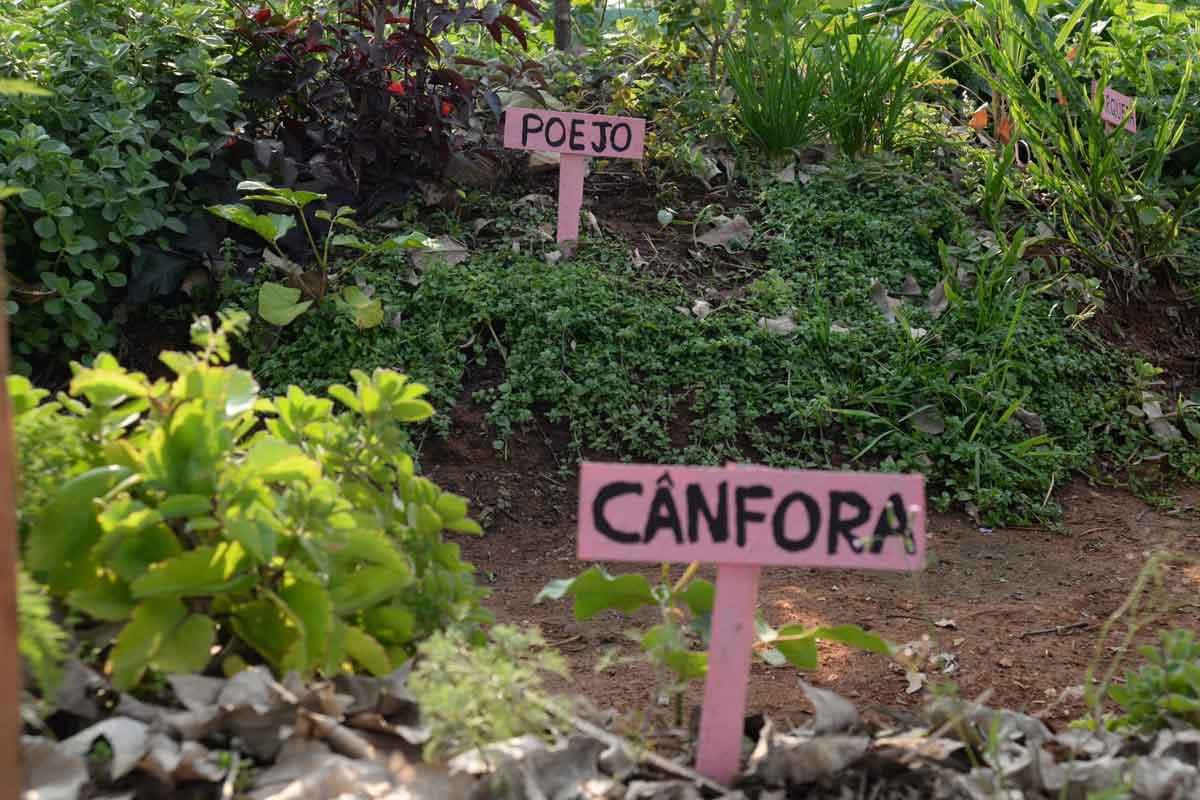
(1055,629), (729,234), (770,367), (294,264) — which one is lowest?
(1055,629)

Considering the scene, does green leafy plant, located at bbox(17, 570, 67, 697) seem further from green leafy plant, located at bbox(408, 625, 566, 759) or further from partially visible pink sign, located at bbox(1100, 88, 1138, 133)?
partially visible pink sign, located at bbox(1100, 88, 1138, 133)

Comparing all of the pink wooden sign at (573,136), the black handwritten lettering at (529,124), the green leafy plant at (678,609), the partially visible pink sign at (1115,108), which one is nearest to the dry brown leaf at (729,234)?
the pink wooden sign at (573,136)

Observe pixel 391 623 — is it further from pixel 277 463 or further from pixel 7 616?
pixel 7 616

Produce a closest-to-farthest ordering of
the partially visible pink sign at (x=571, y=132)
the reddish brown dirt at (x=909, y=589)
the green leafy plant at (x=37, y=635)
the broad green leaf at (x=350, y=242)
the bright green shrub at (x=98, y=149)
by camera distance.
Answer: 1. the green leafy plant at (x=37, y=635)
2. the reddish brown dirt at (x=909, y=589)
3. the bright green shrub at (x=98, y=149)
4. the broad green leaf at (x=350, y=242)
5. the partially visible pink sign at (x=571, y=132)

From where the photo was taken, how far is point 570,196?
143 inches

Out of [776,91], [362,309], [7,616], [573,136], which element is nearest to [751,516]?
[7,616]

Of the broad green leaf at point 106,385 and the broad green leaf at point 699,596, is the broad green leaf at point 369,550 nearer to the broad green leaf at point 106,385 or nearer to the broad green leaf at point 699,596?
the broad green leaf at point 106,385

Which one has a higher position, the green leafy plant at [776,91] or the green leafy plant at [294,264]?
the green leafy plant at [776,91]

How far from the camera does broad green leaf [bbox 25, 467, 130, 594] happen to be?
60.0 inches

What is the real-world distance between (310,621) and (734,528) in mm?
561

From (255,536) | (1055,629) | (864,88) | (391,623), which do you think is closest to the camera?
(255,536)

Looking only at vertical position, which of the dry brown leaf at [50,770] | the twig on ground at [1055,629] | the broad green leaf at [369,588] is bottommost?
the twig on ground at [1055,629]

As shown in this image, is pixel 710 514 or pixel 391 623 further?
pixel 391 623

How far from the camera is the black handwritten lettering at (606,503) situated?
154cm
